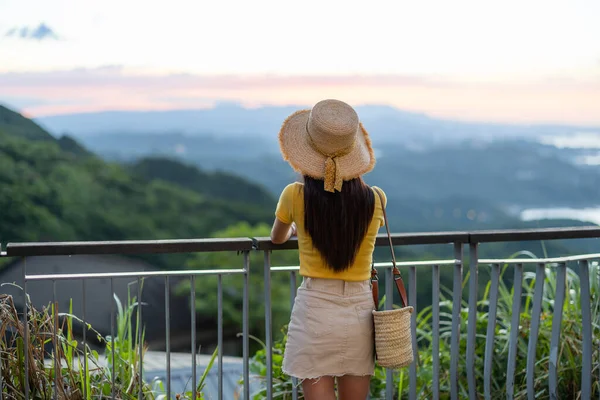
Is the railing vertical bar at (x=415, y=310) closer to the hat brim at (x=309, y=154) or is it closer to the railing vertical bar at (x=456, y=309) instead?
the railing vertical bar at (x=456, y=309)

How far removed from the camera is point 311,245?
2156 millimetres

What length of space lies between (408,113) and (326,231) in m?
32.8

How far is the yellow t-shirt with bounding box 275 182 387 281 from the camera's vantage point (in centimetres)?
213

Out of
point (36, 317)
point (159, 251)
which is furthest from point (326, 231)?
point (36, 317)

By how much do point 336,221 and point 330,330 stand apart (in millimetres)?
338

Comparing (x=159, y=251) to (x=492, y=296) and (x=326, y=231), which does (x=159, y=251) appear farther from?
(x=492, y=296)

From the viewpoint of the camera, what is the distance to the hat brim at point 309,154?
2.13 m

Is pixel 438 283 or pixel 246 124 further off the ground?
Answer: pixel 246 124

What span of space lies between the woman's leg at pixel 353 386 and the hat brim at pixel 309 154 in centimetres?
65

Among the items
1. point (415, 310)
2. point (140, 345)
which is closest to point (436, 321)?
point (415, 310)

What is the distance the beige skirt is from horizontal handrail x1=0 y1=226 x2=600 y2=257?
357 millimetres

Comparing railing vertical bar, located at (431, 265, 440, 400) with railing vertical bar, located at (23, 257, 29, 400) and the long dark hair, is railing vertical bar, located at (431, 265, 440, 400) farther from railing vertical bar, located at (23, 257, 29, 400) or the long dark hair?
railing vertical bar, located at (23, 257, 29, 400)

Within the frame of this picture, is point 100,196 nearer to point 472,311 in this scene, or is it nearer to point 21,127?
point 21,127

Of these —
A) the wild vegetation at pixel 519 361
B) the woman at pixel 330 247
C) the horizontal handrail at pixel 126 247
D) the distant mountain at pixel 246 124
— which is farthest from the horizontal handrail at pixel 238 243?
the distant mountain at pixel 246 124
